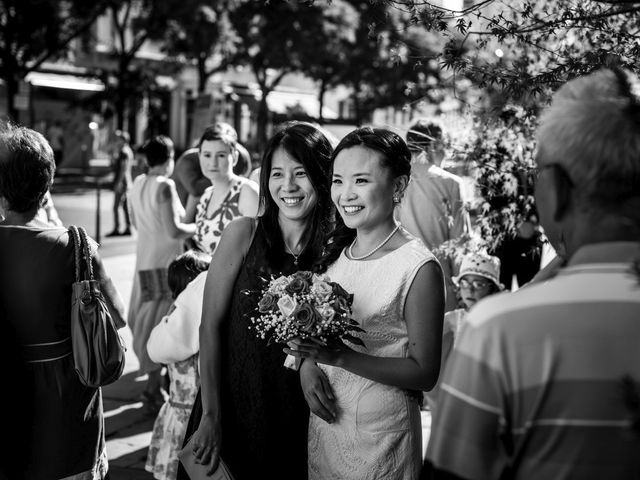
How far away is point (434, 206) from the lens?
6.06 metres

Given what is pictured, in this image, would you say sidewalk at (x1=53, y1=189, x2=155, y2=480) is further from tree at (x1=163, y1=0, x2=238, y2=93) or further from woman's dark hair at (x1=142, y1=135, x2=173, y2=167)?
tree at (x1=163, y1=0, x2=238, y2=93)

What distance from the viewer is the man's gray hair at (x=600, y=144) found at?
1.68 meters

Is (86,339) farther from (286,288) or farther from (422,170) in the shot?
(422,170)

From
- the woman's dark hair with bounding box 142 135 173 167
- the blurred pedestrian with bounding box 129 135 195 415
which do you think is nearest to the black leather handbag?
the blurred pedestrian with bounding box 129 135 195 415

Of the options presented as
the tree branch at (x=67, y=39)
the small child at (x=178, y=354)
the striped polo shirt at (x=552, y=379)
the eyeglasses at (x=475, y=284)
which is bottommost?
the small child at (x=178, y=354)

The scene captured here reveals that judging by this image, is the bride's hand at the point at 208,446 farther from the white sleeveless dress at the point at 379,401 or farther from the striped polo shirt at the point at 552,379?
the striped polo shirt at the point at 552,379

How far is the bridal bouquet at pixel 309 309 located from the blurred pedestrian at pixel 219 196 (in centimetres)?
300

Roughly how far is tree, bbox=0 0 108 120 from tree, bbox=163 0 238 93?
2.63m

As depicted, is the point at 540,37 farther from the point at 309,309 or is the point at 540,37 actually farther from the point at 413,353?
the point at 309,309

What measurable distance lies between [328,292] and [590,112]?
1.32 m

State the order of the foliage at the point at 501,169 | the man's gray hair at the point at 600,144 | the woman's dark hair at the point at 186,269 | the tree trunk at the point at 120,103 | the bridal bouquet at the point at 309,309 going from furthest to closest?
the tree trunk at the point at 120,103 → the woman's dark hair at the point at 186,269 → the foliage at the point at 501,169 → the bridal bouquet at the point at 309,309 → the man's gray hair at the point at 600,144

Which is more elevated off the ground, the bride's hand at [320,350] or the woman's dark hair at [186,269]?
the bride's hand at [320,350]

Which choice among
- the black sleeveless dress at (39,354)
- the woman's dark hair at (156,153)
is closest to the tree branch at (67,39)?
the woman's dark hair at (156,153)

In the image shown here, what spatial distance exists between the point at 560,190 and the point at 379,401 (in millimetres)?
1432
